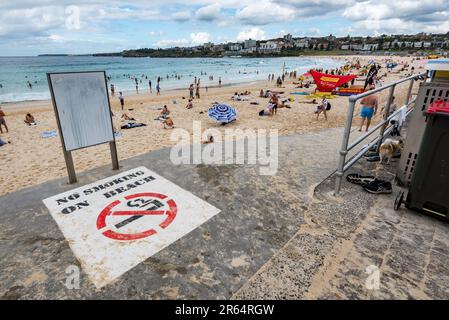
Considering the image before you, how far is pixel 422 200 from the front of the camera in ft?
10.2

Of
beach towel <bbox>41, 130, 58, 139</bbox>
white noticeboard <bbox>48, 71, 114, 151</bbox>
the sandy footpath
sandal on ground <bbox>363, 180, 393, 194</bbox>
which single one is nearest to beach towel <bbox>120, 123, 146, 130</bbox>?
the sandy footpath

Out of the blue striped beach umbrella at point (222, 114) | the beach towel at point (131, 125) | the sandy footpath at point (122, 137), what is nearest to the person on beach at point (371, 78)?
the sandy footpath at point (122, 137)

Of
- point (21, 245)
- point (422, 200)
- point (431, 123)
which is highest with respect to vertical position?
point (431, 123)

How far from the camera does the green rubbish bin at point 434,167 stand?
2.78 m

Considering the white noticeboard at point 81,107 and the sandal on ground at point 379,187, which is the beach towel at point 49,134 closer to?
the white noticeboard at point 81,107

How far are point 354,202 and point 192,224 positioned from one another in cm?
218

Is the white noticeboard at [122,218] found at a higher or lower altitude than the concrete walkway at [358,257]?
lower

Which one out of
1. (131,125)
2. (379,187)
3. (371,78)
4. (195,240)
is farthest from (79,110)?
(371,78)

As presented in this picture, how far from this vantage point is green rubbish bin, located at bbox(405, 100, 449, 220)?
278 cm

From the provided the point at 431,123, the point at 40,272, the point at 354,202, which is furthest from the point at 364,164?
the point at 40,272

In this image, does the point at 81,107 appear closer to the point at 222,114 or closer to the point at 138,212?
the point at 138,212

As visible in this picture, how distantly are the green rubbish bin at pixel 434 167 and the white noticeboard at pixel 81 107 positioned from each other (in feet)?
15.0

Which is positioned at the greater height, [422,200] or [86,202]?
[422,200]

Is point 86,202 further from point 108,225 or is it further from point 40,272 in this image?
point 40,272
